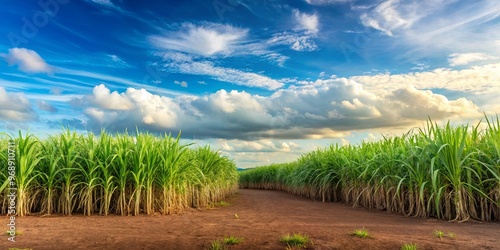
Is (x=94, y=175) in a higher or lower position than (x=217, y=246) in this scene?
higher

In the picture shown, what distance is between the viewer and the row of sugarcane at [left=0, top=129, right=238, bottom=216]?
19.2 feet

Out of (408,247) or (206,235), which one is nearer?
(408,247)

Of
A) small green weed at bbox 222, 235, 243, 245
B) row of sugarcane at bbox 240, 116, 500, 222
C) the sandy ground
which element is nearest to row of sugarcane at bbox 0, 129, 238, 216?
the sandy ground

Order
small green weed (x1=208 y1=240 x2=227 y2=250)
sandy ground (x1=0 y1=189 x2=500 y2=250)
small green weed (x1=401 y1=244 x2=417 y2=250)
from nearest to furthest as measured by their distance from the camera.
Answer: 1. small green weed (x1=401 y1=244 x2=417 y2=250)
2. small green weed (x1=208 y1=240 x2=227 y2=250)
3. sandy ground (x1=0 y1=189 x2=500 y2=250)

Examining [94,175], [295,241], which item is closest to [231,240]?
[295,241]

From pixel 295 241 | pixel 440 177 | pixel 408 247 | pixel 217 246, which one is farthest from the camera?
pixel 440 177

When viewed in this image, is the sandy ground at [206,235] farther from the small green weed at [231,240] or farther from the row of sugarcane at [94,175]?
the row of sugarcane at [94,175]

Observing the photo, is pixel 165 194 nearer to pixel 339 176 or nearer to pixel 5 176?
pixel 5 176

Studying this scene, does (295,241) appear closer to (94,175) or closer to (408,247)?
(408,247)

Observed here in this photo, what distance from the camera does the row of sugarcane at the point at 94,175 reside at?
5855mm

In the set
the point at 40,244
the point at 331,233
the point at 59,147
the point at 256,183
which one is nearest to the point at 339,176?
the point at 331,233

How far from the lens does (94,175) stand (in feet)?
19.5

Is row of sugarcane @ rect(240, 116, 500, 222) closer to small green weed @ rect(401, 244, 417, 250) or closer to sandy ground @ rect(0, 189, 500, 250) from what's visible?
sandy ground @ rect(0, 189, 500, 250)

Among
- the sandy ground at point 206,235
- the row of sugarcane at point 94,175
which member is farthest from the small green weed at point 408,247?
the row of sugarcane at point 94,175
